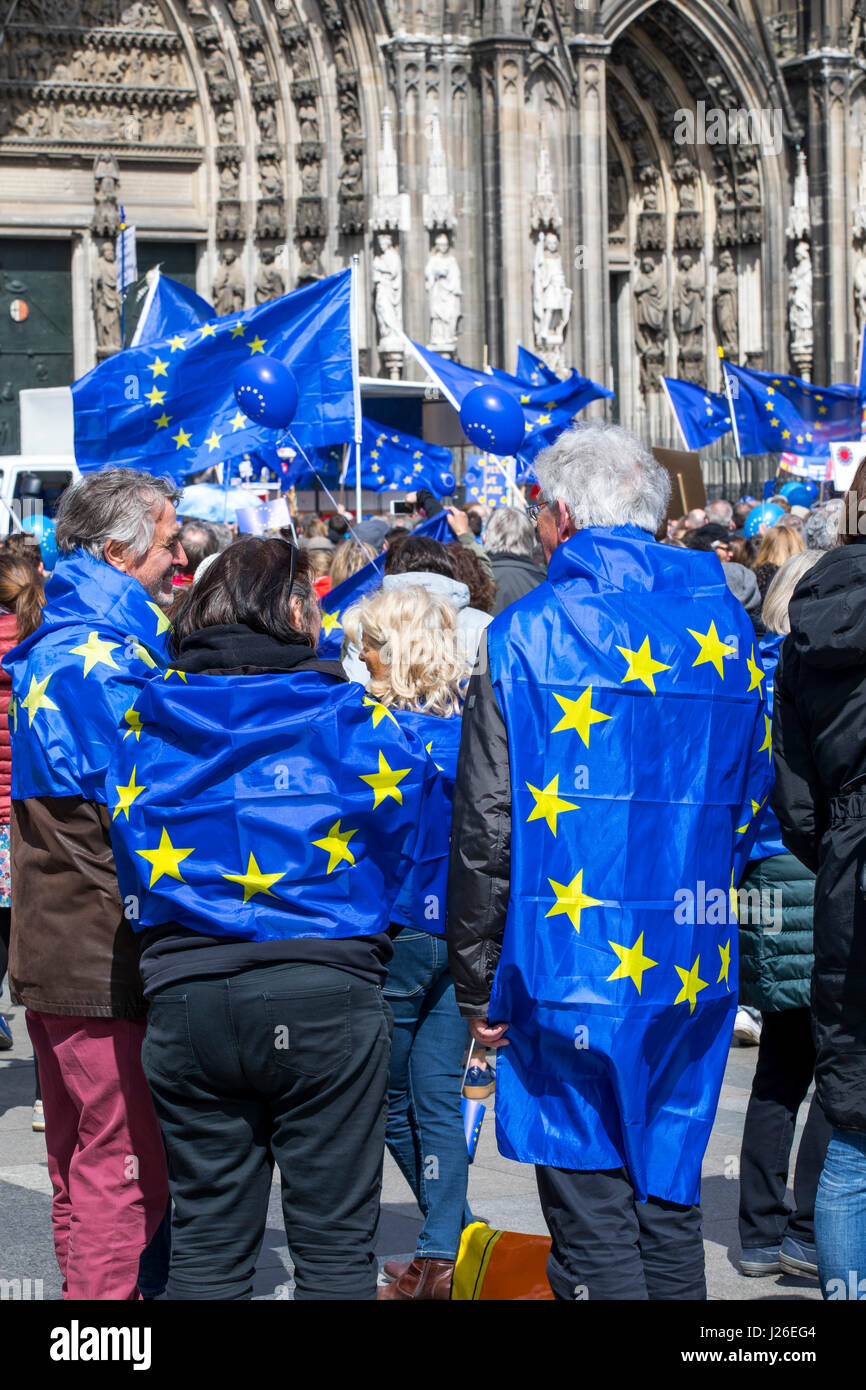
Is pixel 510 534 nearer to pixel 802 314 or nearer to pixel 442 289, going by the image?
pixel 442 289

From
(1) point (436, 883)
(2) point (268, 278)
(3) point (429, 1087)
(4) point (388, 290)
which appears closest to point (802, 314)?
(4) point (388, 290)

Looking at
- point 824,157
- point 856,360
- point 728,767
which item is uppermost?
point 824,157

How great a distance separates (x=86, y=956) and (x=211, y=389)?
27.8 feet

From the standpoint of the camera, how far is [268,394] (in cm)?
1148

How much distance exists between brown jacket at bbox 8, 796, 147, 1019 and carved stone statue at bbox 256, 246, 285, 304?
17704 millimetres

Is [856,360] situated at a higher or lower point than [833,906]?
higher

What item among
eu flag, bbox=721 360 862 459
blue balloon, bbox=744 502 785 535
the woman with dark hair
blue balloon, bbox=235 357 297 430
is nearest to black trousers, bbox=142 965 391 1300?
the woman with dark hair

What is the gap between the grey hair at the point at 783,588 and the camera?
19.0ft

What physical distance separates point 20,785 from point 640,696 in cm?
143

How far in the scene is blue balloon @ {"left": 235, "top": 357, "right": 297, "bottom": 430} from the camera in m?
11.5
